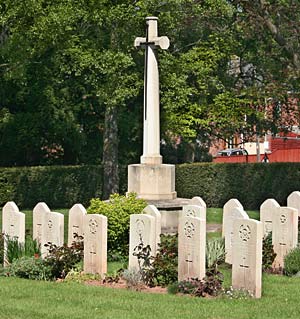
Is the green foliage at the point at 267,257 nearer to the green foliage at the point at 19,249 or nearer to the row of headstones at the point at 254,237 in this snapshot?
the row of headstones at the point at 254,237

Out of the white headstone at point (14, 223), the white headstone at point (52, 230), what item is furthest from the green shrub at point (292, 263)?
the white headstone at point (14, 223)

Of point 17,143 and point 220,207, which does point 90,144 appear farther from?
point 220,207

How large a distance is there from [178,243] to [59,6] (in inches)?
614

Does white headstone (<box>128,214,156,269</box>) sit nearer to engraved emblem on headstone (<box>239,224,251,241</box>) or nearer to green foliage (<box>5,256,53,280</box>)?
green foliage (<box>5,256,53,280</box>)

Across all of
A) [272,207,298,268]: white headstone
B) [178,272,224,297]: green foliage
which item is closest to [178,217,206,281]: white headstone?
[178,272,224,297]: green foliage

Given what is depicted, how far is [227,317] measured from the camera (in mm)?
9766

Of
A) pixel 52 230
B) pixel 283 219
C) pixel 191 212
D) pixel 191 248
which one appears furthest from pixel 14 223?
pixel 283 219

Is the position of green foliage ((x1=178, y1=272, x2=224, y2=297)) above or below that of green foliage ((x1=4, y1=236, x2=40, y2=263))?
below

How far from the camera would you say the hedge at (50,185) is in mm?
30109

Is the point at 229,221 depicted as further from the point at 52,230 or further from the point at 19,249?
the point at 19,249

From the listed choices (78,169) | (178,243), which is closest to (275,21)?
(78,169)

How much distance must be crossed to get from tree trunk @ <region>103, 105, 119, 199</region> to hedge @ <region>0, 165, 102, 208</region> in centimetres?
50

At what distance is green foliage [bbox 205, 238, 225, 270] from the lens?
41.8 ft

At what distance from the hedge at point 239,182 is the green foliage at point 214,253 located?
15.1 metres
